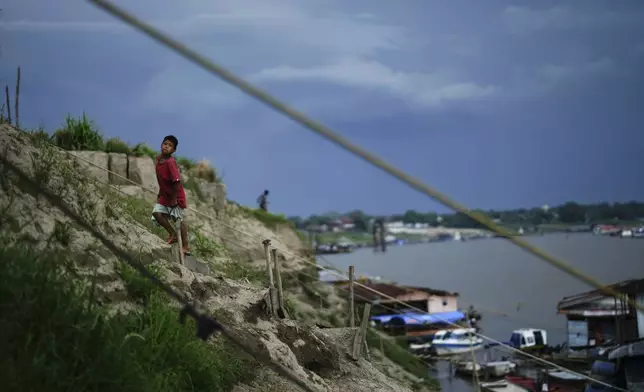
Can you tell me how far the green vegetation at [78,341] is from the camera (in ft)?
17.9

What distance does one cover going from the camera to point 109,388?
568cm

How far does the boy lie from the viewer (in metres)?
9.57

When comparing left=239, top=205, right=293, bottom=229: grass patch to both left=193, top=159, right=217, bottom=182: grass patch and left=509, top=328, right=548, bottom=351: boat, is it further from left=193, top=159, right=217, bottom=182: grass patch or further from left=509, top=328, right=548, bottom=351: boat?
left=509, top=328, right=548, bottom=351: boat

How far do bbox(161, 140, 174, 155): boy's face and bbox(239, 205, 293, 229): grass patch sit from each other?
14.6 metres

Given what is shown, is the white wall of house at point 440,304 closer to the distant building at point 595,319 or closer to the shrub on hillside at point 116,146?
the distant building at point 595,319

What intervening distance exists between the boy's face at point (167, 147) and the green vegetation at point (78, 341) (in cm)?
264

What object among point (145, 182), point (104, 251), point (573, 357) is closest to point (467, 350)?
point (573, 357)

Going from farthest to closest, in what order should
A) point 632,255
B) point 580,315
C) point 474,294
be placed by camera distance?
1. point 632,255
2. point 474,294
3. point 580,315

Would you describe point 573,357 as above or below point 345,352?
below

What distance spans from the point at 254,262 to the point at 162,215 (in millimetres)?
10739

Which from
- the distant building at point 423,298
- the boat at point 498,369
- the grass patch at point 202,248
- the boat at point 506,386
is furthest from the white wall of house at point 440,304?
the grass patch at point 202,248

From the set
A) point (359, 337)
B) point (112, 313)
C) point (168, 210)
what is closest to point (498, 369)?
point (359, 337)

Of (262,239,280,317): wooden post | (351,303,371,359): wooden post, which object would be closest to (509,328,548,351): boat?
(351,303,371,359): wooden post

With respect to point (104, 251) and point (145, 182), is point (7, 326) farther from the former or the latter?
point (145, 182)
